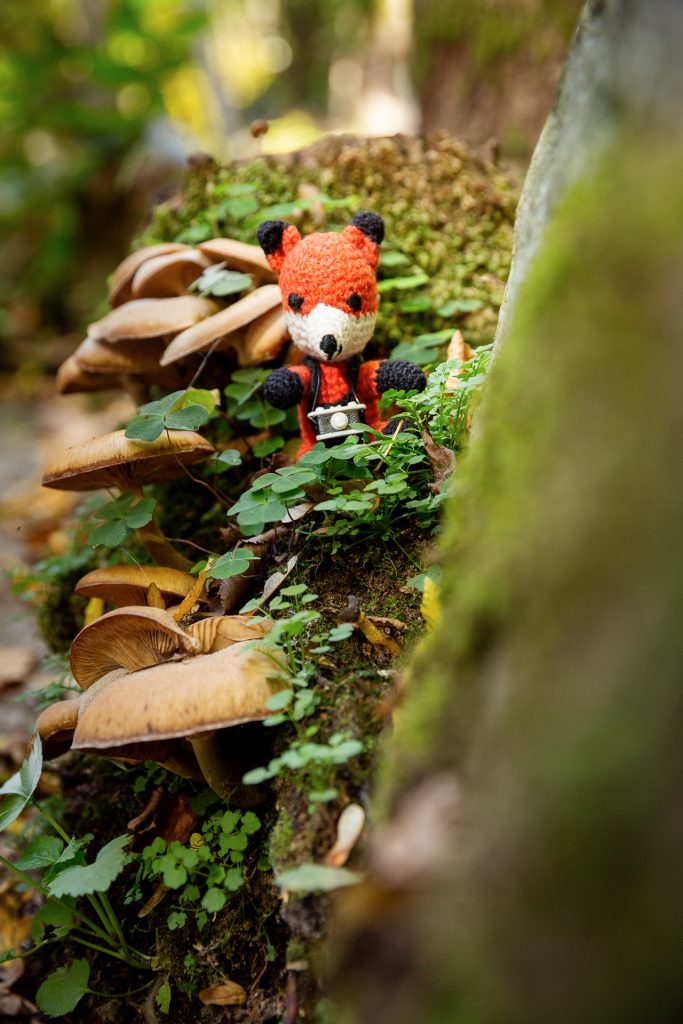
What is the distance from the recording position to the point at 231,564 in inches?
83.3

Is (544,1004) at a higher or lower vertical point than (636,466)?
lower

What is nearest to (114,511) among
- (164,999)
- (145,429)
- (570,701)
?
(145,429)

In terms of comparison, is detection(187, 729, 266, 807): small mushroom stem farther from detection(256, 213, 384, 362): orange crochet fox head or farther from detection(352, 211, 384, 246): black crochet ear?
detection(352, 211, 384, 246): black crochet ear

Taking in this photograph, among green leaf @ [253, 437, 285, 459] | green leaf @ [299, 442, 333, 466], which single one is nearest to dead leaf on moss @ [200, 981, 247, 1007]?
green leaf @ [299, 442, 333, 466]

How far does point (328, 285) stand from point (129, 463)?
35.8 inches

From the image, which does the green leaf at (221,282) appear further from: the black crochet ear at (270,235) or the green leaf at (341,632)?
the green leaf at (341,632)

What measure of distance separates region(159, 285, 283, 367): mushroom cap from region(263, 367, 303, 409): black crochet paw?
289 mm

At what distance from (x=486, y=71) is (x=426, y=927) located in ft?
23.5

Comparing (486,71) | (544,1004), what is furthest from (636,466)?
(486,71)

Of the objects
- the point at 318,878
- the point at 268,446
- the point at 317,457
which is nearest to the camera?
the point at 318,878

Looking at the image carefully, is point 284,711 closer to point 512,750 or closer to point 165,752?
point 165,752

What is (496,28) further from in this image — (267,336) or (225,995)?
(225,995)

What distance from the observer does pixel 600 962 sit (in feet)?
2.76

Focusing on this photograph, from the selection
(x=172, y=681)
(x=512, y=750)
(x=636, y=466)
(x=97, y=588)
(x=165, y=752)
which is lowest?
(x=165, y=752)
